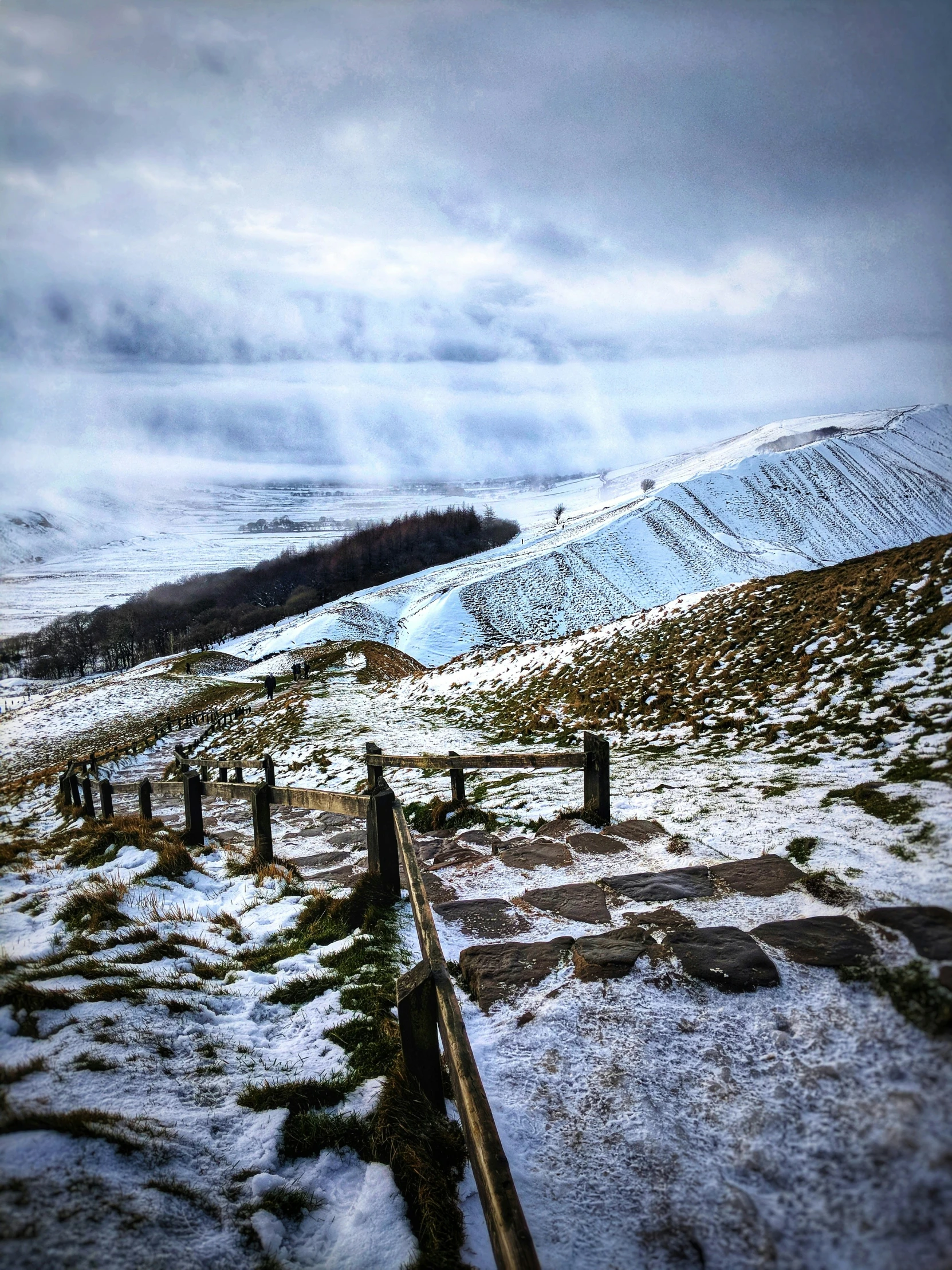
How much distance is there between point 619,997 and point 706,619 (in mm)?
12734

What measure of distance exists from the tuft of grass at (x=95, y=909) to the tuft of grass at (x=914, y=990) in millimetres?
4756

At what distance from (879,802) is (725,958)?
7.91ft

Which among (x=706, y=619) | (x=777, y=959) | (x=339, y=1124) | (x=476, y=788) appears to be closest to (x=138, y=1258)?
(x=339, y=1124)

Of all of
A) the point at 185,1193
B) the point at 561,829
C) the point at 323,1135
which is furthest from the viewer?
the point at 561,829

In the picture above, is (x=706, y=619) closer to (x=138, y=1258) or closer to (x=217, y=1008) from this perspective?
(x=217, y=1008)

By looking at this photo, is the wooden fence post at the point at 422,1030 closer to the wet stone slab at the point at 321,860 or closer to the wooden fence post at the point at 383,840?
the wooden fence post at the point at 383,840

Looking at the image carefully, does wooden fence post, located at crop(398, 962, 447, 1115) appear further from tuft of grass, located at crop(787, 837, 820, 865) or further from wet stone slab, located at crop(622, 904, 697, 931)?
tuft of grass, located at crop(787, 837, 820, 865)

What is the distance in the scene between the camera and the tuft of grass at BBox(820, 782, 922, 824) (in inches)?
160

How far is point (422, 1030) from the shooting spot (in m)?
2.43

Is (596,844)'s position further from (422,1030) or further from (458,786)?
(422,1030)

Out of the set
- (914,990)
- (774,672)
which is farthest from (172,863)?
(774,672)

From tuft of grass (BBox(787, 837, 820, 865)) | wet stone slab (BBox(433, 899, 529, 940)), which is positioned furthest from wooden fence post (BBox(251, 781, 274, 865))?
tuft of grass (BBox(787, 837, 820, 865))

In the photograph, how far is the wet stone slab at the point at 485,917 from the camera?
3.87 meters

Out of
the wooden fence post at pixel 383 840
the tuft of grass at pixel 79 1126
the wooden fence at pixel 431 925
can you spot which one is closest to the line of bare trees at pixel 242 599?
the wooden fence at pixel 431 925
